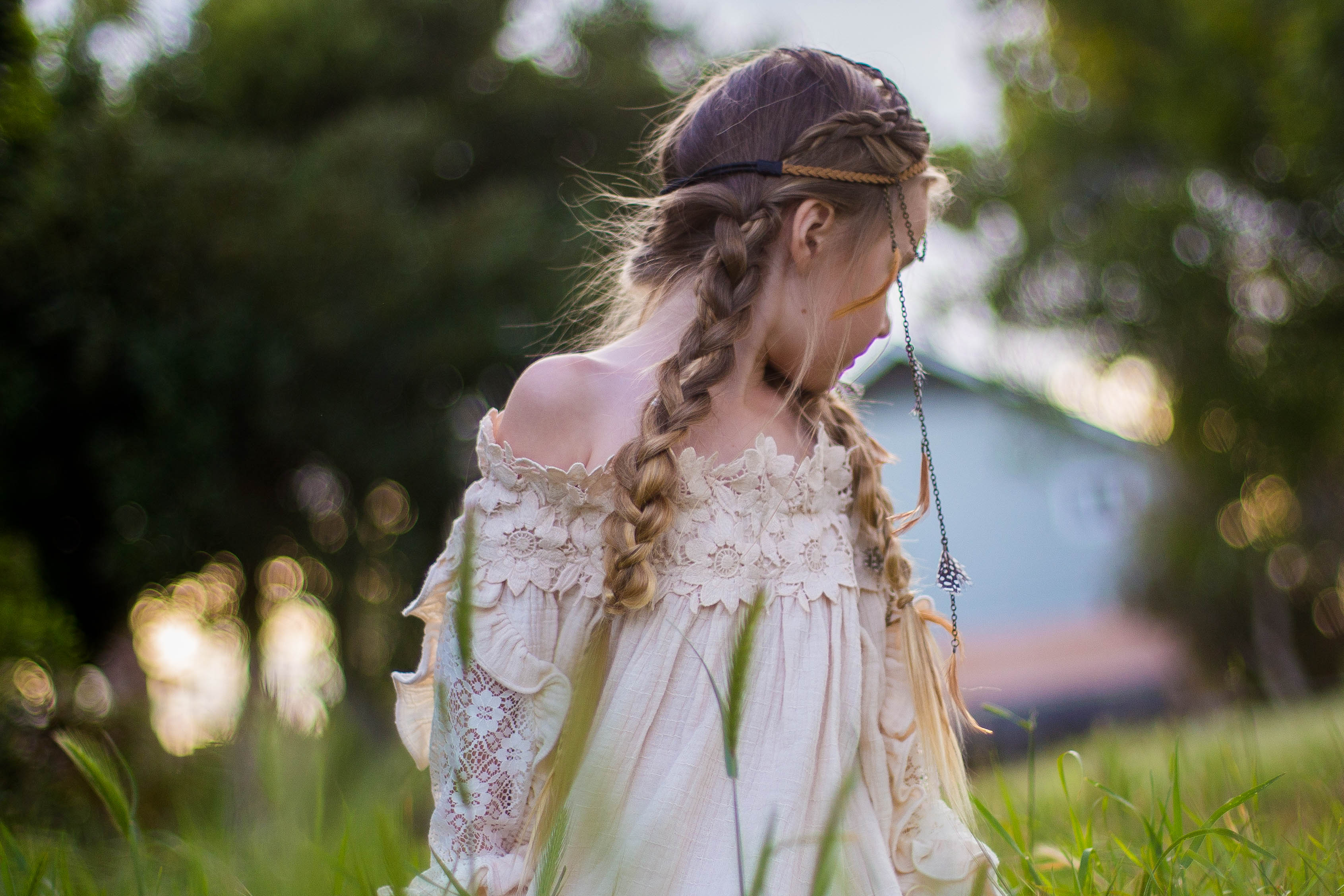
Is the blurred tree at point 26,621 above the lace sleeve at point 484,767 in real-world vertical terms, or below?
below

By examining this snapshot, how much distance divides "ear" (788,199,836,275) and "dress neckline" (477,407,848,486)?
0.26 meters

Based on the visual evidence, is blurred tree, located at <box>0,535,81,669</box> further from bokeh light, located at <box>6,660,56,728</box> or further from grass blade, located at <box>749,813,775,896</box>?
grass blade, located at <box>749,813,775,896</box>

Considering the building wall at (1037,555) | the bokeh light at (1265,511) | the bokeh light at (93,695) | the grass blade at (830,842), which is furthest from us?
the building wall at (1037,555)

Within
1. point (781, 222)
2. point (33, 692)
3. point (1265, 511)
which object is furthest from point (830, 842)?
point (1265, 511)

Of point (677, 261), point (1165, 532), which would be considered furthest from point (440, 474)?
point (1165, 532)

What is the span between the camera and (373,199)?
22.0ft

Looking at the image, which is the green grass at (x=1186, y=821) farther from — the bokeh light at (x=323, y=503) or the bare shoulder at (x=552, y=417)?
the bokeh light at (x=323, y=503)

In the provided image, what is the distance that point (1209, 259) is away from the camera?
838cm

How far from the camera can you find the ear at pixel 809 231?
1337 mm

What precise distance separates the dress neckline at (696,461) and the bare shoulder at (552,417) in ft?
0.05

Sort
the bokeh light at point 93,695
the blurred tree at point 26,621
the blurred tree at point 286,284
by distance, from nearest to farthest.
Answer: the blurred tree at point 26,621
the bokeh light at point 93,695
the blurred tree at point 286,284

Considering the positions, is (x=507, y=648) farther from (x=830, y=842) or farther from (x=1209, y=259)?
(x=1209, y=259)

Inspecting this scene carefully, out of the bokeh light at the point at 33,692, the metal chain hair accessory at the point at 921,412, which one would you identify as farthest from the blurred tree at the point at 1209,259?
the bokeh light at the point at 33,692

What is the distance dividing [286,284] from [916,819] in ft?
20.1
